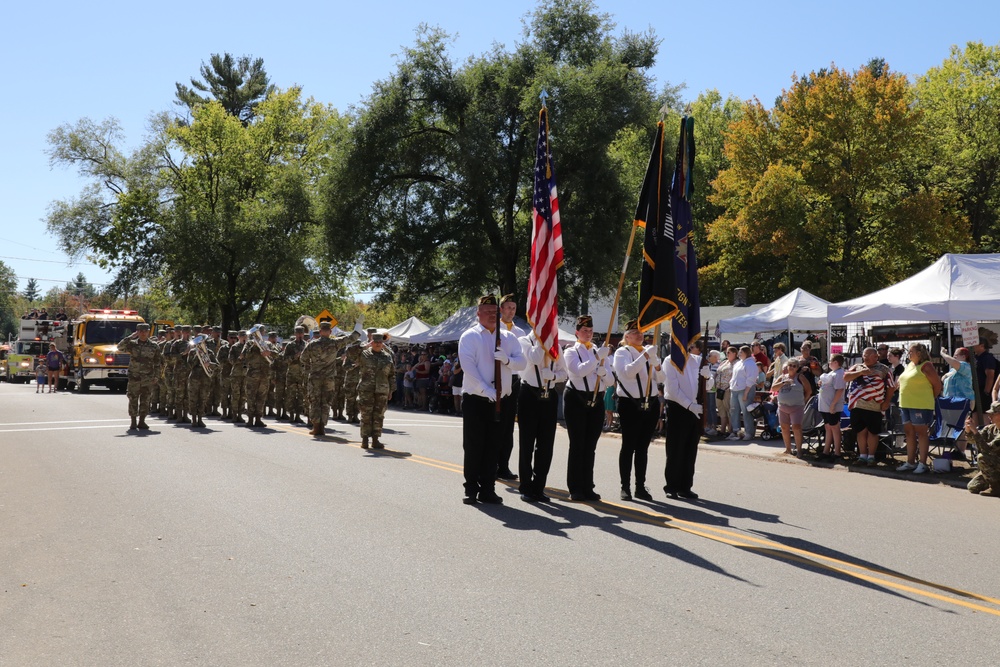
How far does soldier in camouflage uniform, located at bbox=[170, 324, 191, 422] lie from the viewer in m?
20.5

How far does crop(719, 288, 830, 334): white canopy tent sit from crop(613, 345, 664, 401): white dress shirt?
14041mm

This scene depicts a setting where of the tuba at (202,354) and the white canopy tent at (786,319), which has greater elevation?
the white canopy tent at (786,319)

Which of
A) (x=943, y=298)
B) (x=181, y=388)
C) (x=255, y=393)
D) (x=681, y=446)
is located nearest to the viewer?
(x=681, y=446)

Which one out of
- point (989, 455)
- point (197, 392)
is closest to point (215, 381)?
point (197, 392)

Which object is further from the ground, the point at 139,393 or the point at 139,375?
the point at 139,375

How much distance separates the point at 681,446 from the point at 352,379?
10409mm

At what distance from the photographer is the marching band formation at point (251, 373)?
18203 millimetres

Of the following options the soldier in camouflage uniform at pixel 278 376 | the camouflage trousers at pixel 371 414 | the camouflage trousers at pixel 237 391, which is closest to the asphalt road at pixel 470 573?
the camouflage trousers at pixel 371 414

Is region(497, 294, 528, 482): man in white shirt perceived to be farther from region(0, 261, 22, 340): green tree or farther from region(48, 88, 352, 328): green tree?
region(0, 261, 22, 340): green tree

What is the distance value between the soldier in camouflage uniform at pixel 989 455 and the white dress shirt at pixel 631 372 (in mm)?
4281

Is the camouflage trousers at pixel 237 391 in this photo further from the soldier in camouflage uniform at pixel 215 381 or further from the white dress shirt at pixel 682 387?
the white dress shirt at pixel 682 387

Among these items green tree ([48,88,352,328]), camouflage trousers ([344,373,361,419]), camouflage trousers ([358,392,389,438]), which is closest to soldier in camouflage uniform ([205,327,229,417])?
camouflage trousers ([344,373,361,419])

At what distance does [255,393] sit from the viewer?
19625 millimetres

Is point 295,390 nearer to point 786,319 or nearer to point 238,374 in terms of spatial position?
point 238,374
